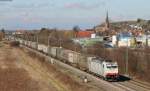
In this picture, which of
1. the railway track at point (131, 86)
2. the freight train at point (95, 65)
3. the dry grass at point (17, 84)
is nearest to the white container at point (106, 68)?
the freight train at point (95, 65)

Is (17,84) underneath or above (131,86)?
above

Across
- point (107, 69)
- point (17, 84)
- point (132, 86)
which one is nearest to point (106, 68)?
point (107, 69)

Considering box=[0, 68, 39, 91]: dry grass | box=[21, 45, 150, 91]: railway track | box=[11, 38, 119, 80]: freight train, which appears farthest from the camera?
A: box=[11, 38, 119, 80]: freight train

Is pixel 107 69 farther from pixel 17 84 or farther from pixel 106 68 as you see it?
pixel 17 84

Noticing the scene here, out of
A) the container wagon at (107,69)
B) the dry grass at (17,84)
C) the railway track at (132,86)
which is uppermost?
the container wagon at (107,69)

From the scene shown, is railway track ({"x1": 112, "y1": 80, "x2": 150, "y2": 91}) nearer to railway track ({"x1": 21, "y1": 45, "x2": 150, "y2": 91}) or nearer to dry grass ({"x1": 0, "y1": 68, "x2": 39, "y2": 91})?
railway track ({"x1": 21, "y1": 45, "x2": 150, "y2": 91})

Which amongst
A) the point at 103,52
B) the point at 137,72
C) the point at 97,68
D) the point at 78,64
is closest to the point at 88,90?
the point at 97,68

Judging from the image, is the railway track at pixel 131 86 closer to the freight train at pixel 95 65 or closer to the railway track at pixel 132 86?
the railway track at pixel 132 86

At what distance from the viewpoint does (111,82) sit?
161 feet

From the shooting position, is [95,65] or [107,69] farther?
[95,65]

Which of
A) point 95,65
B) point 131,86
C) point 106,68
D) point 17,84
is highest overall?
point 106,68

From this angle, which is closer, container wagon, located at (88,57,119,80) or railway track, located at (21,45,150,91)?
railway track, located at (21,45,150,91)

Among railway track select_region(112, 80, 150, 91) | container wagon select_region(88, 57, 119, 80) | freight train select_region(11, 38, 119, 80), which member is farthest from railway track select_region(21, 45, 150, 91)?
freight train select_region(11, 38, 119, 80)

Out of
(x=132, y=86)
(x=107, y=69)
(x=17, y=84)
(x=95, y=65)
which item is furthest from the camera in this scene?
(x=95, y=65)
